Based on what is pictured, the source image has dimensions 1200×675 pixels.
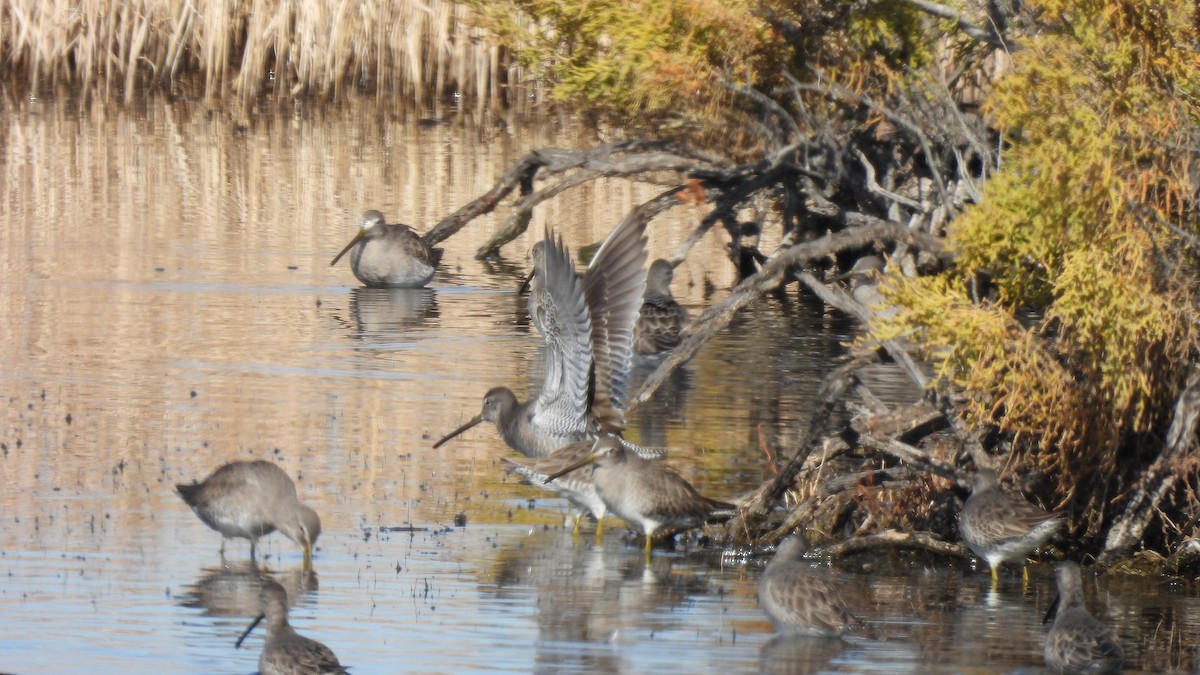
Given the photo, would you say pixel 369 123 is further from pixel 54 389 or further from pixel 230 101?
pixel 54 389

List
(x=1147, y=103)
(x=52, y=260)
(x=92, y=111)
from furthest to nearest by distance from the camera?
1. (x=92, y=111)
2. (x=52, y=260)
3. (x=1147, y=103)

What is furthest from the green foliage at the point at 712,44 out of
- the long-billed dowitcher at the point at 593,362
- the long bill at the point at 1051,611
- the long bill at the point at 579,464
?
the long bill at the point at 1051,611

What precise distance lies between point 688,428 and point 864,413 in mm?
2344

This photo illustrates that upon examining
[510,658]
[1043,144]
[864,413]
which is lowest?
[510,658]

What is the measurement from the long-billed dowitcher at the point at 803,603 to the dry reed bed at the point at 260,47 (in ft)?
80.0

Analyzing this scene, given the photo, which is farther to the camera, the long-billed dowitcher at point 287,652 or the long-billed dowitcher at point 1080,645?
the long-billed dowitcher at point 1080,645

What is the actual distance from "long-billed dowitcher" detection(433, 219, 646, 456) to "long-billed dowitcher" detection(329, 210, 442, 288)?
7706mm

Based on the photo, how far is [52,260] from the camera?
19.6 metres

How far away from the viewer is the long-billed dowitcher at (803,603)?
8414 millimetres

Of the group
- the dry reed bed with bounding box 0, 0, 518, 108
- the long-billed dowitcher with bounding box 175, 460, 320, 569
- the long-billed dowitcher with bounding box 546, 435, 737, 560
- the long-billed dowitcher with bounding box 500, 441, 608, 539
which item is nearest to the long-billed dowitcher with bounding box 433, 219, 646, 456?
the long-billed dowitcher with bounding box 500, 441, 608, 539

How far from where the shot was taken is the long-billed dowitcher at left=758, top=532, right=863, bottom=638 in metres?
8.41

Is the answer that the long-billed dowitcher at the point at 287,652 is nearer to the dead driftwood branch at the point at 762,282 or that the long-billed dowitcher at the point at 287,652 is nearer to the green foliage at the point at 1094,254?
the green foliage at the point at 1094,254

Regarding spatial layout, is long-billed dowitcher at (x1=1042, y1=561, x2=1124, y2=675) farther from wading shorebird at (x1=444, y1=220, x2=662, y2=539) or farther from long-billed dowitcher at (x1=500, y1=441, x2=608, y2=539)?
wading shorebird at (x1=444, y1=220, x2=662, y2=539)

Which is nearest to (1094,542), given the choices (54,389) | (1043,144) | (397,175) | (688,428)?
(1043,144)
